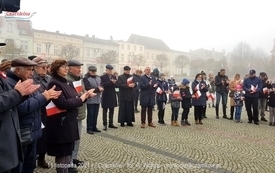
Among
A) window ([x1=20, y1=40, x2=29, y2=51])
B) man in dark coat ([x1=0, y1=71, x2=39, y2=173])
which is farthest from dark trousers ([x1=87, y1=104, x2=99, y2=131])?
window ([x1=20, y1=40, x2=29, y2=51])

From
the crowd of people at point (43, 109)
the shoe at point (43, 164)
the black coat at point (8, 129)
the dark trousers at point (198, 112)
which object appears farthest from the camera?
the dark trousers at point (198, 112)

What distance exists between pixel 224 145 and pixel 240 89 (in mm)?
4518

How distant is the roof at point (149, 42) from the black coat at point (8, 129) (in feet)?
291

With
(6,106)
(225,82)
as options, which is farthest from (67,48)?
(6,106)

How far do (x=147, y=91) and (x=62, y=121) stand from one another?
19.3ft

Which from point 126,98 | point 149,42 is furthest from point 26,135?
point 149,42

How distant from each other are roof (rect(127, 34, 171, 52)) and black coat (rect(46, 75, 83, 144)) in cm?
8747

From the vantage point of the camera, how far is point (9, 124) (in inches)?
108

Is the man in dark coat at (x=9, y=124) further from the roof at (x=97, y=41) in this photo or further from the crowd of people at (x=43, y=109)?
the roof at (x=97, y=41)

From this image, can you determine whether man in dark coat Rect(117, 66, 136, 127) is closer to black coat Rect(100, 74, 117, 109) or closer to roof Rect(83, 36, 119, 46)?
black coat Rect(100, 74, 117, 109)

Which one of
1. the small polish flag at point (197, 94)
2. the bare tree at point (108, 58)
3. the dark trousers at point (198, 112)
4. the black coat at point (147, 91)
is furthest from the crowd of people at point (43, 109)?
the bare tree at point (108, 58)

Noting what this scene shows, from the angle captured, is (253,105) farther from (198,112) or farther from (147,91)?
(147,91)

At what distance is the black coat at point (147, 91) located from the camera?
939 cm

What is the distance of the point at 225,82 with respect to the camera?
11656mm
